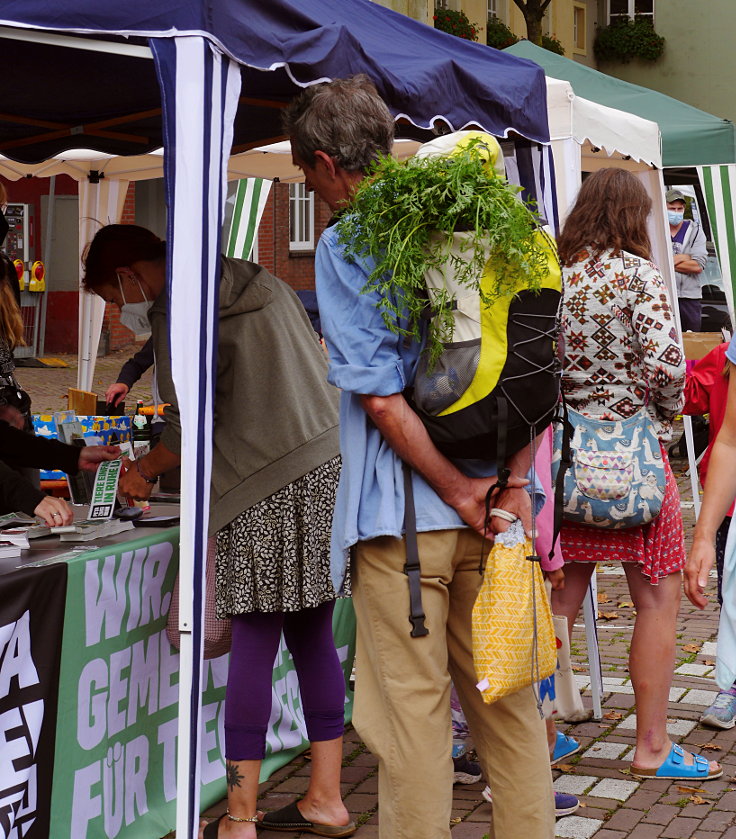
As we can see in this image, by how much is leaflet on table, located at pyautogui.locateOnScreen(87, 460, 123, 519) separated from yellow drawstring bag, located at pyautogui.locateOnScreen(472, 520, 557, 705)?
1.56 m

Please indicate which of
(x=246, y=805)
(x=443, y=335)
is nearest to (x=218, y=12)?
(x=443, y=335)

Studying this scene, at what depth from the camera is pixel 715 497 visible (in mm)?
2914

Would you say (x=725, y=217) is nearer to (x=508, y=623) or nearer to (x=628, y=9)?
(x=508, y=623)

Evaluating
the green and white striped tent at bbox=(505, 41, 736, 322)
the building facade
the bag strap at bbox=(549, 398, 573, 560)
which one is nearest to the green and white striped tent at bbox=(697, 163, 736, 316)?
the green and white striped tent at bbox=(505, 41, 736, 322)

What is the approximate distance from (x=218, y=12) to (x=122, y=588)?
1582 mm

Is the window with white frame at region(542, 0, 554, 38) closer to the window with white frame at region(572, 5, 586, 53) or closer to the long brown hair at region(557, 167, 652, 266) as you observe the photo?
the window with white frame at region(572, 5, 586, 53)

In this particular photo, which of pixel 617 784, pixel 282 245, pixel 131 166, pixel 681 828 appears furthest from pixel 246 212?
pixel 282 245

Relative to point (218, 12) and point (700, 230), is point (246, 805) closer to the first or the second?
point (218, 12)

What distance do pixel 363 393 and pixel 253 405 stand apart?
3.16 ft

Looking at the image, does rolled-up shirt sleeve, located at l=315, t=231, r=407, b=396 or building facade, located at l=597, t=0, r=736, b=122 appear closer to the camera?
rolled-up shirt sleeve, located at l=315, t=231, r=407, b=396

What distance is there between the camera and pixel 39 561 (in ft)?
10.3

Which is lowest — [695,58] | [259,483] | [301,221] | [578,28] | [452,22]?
[259,483]

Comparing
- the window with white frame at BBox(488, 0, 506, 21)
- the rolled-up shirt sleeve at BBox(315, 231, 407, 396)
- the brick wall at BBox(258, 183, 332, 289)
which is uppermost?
the window with white frame at BBox(488, 0, 506, 21)

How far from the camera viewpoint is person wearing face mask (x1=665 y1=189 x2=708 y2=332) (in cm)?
1020
